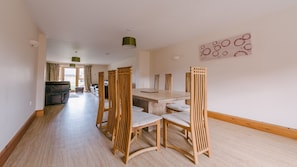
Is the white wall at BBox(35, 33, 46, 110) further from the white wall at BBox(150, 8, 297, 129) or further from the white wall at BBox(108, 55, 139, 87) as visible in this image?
the white wall at BBox(150, 8, 297, 129)

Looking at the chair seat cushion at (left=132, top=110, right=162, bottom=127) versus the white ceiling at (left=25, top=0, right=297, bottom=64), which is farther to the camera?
the white ceiling at (left=25, top=0, right=297, bottom=64)

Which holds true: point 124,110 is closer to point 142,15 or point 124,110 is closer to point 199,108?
point 199,108

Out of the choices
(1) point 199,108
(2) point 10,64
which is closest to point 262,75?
(1) point 199,108

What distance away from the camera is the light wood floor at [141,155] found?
1501 millimetres

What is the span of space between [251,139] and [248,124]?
71 centimetres

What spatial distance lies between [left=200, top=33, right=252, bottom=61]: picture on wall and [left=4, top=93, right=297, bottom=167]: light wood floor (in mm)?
1697

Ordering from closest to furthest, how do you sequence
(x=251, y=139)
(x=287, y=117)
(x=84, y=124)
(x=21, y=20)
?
1. (x=21, y=20)
2. (x=251, y=139)
3. (x=287, y=117)
4. (x=84, y=124)

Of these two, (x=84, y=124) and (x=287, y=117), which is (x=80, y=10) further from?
(x=287, y=117)

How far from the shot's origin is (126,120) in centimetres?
164

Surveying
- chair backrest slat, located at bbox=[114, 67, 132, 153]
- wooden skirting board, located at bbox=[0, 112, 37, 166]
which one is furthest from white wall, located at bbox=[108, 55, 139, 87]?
wooden skirting board, located at bbox=[0, 112, 37, 166]

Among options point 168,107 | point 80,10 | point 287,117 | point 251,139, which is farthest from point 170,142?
point 80,10

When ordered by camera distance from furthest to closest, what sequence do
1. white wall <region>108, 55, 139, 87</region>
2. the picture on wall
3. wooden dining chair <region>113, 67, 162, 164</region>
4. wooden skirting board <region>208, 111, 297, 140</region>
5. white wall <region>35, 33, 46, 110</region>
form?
white wall <region>108, 55, 139, 87</region> → white wall <region>35, 33, 46, 110</region> → the picture on wall → wooden skirting board <region>208, 111, 297, 140</region> → wooden dining chair <region>113, 67, 162, 164</region>

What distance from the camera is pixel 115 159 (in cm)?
157

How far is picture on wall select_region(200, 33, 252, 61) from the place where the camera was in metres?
2.78
